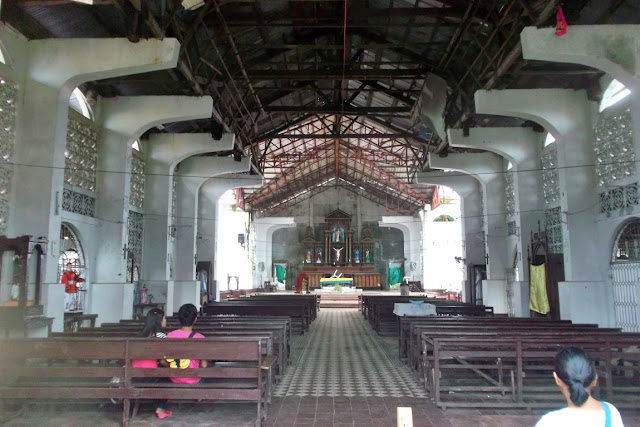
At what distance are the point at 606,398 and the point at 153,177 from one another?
1108 cm

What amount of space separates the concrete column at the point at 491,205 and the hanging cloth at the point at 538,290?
9.77ft

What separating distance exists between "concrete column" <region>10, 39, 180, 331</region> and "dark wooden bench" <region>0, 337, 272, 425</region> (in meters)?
3.10

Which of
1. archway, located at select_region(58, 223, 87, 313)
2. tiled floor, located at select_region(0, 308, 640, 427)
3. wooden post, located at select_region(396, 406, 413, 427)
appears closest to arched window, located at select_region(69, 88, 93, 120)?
archway, located at select_region(58, 223, 87, 313)

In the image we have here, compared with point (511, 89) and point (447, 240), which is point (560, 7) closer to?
point (511, 89)

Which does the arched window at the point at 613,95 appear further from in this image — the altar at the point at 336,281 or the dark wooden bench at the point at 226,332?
the altar at the point at 336,281

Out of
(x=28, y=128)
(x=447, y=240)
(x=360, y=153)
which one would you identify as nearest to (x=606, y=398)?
(x=28, y=128)

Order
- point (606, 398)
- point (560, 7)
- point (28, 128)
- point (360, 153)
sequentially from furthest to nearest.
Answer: point (360, 153) < point (28, 128) < point (560, 7) < point (606, 398)

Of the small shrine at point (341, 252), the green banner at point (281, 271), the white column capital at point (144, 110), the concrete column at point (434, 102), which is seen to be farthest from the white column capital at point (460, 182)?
the green banner at point (281, 271)

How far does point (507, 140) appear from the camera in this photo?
483 inches

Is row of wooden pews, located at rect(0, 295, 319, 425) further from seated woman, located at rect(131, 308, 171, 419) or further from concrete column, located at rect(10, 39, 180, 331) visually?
concrete column, located at rect(10, 39, 180, 331)

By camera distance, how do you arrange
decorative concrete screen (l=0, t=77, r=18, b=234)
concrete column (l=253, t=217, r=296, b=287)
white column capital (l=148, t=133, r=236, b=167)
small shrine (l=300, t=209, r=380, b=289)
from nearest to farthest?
1. decorative concrete screen (l=0, t=77, r=18, b=234)
2. white column capital (l=148, t=133, r=236, b=167)
3. small shrine (l=300, t=209, r=380, b=289)
4. concrete column (l=253, t=217, r=296, b=287)

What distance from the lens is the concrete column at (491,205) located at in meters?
14.6

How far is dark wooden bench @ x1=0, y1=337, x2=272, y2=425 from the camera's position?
14.2 ft

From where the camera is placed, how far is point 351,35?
38.9ft
